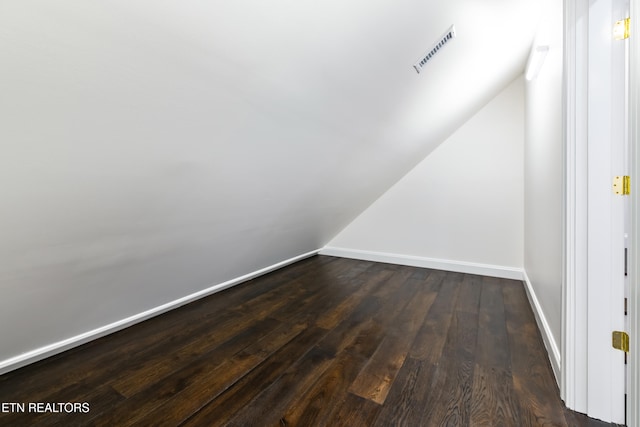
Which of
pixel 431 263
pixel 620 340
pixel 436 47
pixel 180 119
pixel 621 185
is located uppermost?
pixel 436 47

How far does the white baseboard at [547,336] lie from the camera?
1.62 metres

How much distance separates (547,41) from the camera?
1904 mm

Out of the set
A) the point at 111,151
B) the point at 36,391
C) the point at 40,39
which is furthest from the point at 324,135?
the point at 36,391

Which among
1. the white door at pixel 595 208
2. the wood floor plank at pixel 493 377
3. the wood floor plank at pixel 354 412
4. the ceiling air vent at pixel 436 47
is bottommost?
the wood floor plank at pixel 493 377

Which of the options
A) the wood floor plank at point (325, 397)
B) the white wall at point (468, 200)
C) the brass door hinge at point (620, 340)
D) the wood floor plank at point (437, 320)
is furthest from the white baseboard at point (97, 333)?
the brass door hinge at point (620, 340)

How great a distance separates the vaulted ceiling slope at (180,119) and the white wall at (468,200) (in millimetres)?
936

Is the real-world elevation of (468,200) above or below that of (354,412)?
above

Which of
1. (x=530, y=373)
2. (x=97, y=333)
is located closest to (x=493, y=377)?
(x=530, y=373)

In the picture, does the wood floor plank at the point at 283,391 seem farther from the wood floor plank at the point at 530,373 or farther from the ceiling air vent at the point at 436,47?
the ceiling air vent at the point at 436,47

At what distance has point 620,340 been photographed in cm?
128

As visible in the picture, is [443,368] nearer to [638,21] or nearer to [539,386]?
[539,386]

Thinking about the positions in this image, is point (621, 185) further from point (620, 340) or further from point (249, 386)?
point (249, 386)

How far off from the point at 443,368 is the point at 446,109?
7.44 ft

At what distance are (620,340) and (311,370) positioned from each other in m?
1.50
